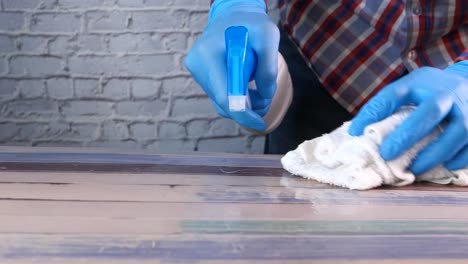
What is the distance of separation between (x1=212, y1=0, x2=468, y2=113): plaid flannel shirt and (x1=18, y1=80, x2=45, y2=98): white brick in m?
0.66

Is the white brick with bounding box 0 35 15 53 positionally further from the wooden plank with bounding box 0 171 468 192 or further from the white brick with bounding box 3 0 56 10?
the wooden plank with bounding box 0 171 468 192

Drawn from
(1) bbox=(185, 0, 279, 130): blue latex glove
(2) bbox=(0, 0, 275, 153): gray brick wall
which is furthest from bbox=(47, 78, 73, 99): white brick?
(1) bbox=(185, 0, 279, 130): blue latex glove

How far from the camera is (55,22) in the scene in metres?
1.18

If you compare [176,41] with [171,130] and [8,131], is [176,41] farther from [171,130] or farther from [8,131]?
[8,131]

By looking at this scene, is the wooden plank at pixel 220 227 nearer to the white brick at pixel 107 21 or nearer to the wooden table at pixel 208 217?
the wooden table at pixel 208 217

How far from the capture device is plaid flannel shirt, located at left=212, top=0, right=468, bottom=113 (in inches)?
30.7

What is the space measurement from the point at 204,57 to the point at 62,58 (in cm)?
69

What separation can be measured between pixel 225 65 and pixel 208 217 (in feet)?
0.80

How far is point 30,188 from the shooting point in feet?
1.64

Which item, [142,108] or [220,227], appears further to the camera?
[142,108]

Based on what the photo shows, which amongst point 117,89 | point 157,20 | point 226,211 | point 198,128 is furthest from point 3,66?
point 226,211

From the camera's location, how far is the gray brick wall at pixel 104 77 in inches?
46.4

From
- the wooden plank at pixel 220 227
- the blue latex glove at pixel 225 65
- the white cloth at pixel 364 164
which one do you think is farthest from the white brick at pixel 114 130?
the wooden plank at pixel 220 227

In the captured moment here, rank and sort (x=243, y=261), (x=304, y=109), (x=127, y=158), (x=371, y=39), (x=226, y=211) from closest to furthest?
(x=243, y=261) → (x=226, y=211) → (x=127, y=158) → (x=371, y=39) → (x=304, y=109)
